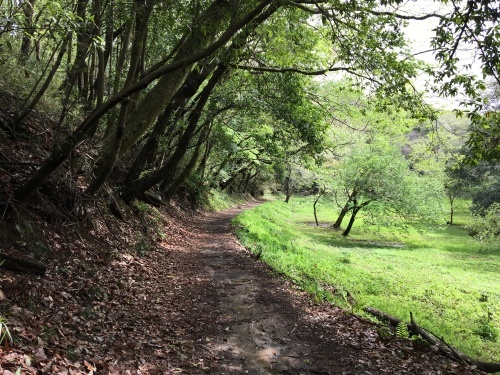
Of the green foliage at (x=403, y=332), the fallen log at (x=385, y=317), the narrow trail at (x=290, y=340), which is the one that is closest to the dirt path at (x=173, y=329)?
the narrow trail at (x=290, y=340)

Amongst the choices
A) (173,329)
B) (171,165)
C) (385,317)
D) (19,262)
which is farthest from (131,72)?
(385,317)

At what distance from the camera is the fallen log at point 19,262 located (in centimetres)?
529

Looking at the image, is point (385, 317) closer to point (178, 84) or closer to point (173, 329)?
point (173, 329)

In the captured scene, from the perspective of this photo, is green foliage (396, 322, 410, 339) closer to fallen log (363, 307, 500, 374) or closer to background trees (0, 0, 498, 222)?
fallen log (363, 307, 500, 374)

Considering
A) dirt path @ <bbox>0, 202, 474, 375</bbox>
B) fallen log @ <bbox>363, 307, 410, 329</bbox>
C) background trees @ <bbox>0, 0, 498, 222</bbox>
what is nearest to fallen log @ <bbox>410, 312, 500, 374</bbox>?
dirt path @ <bbox>0, 202, 474, 375</bbox>

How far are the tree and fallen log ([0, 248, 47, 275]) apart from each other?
23939mm

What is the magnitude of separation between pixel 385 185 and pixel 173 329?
23.4 metres

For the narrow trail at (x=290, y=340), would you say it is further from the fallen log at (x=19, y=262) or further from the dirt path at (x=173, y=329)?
the fallen log at (x=19, y=262)

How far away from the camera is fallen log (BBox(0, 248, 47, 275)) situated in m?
5.29

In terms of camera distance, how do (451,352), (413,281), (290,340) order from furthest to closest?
(413,281), (290,340), (451,352)

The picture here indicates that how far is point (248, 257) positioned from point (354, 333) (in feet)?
20.2

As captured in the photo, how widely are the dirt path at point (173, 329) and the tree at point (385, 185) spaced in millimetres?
19583

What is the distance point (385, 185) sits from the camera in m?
26.8

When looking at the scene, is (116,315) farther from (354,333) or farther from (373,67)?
(373,67)
